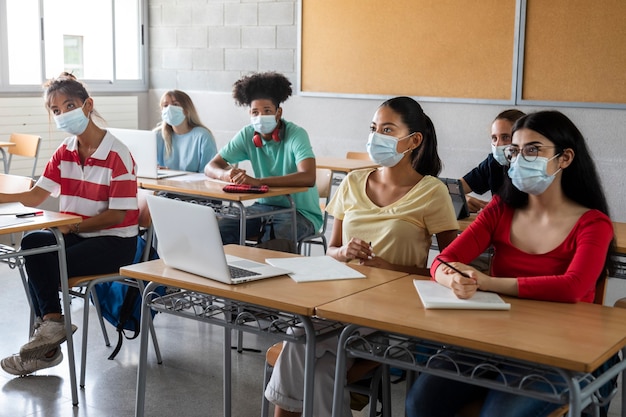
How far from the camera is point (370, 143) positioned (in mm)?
2648

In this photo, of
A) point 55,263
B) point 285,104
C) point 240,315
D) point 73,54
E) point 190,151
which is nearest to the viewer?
point 240,315

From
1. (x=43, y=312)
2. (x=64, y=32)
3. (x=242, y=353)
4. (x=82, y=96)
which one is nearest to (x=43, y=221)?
(x=43, y=312)

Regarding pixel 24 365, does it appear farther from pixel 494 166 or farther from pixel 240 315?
pixel 494 166

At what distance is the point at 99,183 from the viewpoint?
333cm

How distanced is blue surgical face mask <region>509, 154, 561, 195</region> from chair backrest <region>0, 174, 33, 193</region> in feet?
7.11

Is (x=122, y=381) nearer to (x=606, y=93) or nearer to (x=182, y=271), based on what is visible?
(x=182, y=271)

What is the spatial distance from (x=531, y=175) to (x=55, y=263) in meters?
1.90

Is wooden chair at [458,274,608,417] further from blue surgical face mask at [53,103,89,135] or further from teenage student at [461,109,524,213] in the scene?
blue surgical face mask at [53,103,89,135]

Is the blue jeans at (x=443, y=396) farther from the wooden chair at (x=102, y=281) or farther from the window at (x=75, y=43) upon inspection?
the window at (x=75, y=43)

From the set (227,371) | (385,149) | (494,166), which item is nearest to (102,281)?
(227,371)

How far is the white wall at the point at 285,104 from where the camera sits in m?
5.17

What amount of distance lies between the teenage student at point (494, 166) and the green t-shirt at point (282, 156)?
32.9 inches

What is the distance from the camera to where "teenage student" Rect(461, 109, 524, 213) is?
3.33 m

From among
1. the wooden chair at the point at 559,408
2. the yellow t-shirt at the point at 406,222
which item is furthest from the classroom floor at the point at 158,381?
the wooden chair at the point at 559,408
